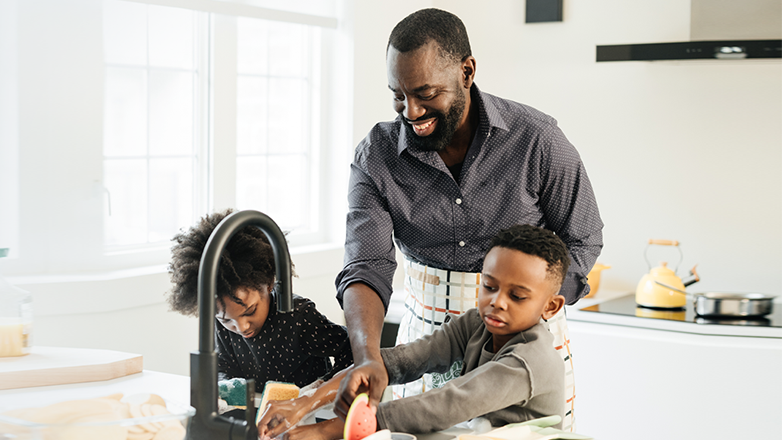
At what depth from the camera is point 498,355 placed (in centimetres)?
122

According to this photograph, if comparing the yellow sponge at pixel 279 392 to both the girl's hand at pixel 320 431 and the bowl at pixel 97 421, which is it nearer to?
the girl's hand at pixel 320 431

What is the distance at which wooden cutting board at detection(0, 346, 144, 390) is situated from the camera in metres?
1.30

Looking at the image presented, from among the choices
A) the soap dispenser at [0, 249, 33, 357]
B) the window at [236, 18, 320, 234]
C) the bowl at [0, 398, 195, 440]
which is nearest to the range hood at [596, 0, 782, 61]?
the window at [236, 18, 320, 234]

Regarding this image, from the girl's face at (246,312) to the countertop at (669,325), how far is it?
4.55ft

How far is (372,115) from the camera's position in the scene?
3160 millimetres

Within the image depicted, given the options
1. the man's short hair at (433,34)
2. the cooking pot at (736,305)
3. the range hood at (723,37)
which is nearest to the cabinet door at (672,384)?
the cooking pot at (736,305)

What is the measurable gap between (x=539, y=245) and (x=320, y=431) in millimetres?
482

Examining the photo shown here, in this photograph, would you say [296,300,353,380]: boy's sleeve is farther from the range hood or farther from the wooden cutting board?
the range hood

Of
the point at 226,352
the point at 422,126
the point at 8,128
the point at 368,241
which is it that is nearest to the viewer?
the point at 422,126

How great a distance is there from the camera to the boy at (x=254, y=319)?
1539 mm

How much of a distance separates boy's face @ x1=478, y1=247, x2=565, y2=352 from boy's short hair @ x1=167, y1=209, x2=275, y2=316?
532 mm

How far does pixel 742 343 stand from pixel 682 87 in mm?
1081

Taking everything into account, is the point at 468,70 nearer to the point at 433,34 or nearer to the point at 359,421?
the point at 433,34

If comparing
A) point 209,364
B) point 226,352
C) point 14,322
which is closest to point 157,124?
point 226,352
